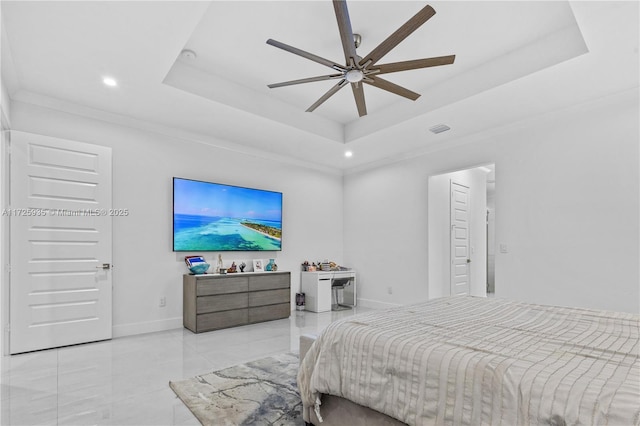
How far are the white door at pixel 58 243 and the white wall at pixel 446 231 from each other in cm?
438

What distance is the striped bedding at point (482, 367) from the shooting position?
1118 millimetres

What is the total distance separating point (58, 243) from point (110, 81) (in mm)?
1787

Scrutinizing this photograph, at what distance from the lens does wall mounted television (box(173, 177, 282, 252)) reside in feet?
14.9

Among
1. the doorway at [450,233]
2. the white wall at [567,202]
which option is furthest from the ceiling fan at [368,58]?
the doorway at [450,233]

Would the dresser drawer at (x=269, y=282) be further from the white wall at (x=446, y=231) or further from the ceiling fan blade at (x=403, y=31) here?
the ceiling fan blade at (x=403, y=31)

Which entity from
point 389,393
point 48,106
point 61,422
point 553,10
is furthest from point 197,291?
point 553,10

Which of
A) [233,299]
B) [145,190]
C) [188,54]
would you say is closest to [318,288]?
[233,299]

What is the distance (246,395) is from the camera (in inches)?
95.9

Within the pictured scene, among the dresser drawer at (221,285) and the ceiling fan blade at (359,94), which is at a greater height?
the ceiling fan blade at (359,94)

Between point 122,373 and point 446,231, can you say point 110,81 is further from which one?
point 446,231

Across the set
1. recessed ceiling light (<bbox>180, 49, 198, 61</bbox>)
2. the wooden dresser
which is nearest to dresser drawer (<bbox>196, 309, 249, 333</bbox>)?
the wooden dresser

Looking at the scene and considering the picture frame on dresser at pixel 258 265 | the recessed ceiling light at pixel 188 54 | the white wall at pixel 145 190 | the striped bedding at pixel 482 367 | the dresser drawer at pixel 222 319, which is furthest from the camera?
the picture frame on dresser at pixel 258 265

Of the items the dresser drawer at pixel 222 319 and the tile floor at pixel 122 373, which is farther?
the dresser drawer at pixel 222 319

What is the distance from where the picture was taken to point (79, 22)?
8.20ft
